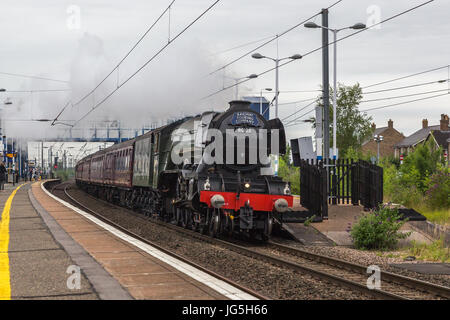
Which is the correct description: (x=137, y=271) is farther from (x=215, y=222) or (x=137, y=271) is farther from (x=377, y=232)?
(x=377, y=232)

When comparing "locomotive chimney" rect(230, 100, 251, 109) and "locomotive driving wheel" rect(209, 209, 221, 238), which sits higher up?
"locomotive chimney" rect(230, 100, 251, 109)

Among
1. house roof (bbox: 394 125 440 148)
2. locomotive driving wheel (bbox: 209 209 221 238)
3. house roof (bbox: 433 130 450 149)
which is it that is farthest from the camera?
house roof (bbox: 394 125 440 148)

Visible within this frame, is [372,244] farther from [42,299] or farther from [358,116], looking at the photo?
[358,116]

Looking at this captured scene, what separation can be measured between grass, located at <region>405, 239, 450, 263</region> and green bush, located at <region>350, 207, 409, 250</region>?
47 cm


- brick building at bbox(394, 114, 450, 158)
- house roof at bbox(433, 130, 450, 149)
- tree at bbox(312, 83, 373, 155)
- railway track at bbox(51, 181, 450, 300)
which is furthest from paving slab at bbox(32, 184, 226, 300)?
brick building at bbox(394, 114, 450, 158)

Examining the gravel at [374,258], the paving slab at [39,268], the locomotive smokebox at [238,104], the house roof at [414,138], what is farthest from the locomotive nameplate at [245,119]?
the house roof at [414,138]

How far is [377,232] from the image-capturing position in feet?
45.9

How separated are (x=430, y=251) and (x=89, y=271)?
781 centimetres

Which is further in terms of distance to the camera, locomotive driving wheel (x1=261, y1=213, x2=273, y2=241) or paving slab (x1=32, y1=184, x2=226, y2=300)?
locomotive driving wheel (x1=261, y1=213, x2=273, y2=241)

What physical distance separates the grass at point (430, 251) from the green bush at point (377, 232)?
467 mm

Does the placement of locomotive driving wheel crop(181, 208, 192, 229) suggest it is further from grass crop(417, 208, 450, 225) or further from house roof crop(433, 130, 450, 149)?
house roof crop(433, 130, 450, 149)

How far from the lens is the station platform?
279 inches

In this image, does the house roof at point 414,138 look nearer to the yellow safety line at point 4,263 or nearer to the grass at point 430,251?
the grass at point 430,251
